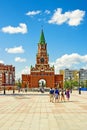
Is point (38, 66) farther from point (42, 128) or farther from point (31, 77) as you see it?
point (42, 128)

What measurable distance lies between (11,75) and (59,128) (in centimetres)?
15230

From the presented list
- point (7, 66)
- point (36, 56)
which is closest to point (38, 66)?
point (36, 56)

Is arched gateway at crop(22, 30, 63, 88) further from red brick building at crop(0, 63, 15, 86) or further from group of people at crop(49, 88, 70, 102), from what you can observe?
group of people at crop(49, 88, 70, 102)

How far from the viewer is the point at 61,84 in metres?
140

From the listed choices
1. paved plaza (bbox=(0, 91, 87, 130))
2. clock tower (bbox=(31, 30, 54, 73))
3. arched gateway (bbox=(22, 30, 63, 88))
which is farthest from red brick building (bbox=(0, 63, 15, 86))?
paved plaza (bbox=(0, 91, 87, 130))

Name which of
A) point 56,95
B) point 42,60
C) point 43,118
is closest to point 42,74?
point 42,60

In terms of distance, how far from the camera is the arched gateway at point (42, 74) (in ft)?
453

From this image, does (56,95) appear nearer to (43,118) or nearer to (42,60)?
(43,118)

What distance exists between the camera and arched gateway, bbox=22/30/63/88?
13812 cm

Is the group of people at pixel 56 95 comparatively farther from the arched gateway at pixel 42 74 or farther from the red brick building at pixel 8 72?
the red brick building at pixel 8 72

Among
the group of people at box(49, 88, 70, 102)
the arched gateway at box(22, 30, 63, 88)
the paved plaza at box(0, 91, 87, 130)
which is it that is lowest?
the paved plaza at box(0, 91, 87, 130)

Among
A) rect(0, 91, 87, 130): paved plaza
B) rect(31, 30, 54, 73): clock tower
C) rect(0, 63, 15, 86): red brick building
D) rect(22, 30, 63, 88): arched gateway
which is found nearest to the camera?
rect(0, 91, 87, 130): paved plaza

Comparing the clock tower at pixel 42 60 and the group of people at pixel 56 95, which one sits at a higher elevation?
the clock tower at pixel 42 60

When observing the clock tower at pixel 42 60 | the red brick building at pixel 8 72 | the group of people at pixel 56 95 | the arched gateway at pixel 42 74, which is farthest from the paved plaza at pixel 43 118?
the red brick building at pixel 8 72
